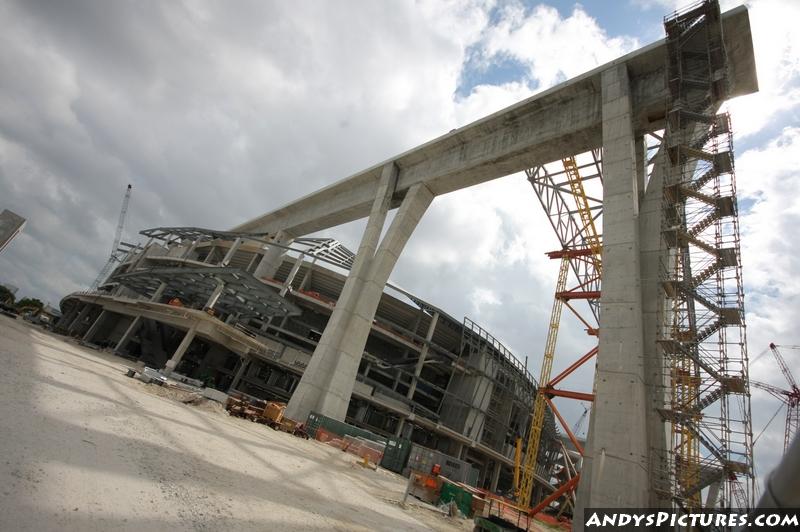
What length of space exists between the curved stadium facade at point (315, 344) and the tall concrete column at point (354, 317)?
1355cm

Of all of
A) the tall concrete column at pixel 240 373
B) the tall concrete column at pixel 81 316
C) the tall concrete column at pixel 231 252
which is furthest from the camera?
the tall concrete column at pixel 81 316

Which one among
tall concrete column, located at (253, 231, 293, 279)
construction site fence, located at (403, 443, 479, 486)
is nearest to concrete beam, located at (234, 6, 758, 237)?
tall concrete column, located at (253, 231, 293, 279)

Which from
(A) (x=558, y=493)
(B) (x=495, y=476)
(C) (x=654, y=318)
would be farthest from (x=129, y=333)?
(B) (x=495, y=476)

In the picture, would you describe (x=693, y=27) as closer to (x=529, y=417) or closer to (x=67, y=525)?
(x=67, y=525)

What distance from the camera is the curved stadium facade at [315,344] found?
3691cm

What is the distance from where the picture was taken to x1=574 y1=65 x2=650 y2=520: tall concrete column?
971cm

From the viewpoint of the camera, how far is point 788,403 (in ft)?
175

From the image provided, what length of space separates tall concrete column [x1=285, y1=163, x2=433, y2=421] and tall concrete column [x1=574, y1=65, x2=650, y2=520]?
1174cm

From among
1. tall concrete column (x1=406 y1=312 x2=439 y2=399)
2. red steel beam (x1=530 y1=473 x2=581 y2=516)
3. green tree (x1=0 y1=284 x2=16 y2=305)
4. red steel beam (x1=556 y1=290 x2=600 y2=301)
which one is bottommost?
green tree (x1=0 y1=284 x2=16 y2=305)

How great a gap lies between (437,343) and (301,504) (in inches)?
1552

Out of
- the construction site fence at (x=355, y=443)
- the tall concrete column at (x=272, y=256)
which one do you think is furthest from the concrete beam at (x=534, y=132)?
the construction site fence at (x=355, y=443)

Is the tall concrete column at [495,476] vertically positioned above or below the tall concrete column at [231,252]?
below

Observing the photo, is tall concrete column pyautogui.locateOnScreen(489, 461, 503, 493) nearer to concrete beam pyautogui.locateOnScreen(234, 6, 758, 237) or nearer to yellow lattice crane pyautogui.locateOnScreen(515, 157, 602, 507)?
yellow lattice crane pyautogui.locateOnScreen(515, 157, 602, 507)

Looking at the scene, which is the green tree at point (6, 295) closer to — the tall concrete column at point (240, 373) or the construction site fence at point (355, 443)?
the tall concrete column at point (240, 373)
